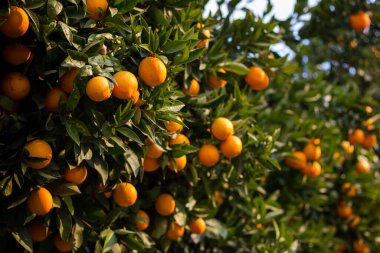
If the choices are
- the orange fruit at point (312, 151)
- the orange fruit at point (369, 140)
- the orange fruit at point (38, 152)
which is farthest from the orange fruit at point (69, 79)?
the orange fruit at point (369, 140)

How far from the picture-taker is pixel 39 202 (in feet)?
5.76

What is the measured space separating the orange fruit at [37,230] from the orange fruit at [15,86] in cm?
52

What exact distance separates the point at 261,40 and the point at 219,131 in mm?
684

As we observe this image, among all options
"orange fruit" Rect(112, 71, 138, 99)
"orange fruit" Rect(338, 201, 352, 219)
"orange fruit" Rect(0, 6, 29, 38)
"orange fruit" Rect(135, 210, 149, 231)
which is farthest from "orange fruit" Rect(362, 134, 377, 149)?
"orange fruit" Rect(0, 6, 29, 38)

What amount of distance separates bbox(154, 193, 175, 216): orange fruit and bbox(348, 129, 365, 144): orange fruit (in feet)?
5.59

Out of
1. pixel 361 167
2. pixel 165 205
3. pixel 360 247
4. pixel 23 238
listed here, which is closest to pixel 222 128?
pixel 165 205

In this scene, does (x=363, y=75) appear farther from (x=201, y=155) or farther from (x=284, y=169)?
(x=201, y=155)

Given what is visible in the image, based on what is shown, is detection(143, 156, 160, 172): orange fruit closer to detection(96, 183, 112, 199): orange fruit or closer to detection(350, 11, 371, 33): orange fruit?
detection(96, 183, 112, 199): orange fruit

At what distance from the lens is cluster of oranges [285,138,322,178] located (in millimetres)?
2904

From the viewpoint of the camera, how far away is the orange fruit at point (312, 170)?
2959 mm

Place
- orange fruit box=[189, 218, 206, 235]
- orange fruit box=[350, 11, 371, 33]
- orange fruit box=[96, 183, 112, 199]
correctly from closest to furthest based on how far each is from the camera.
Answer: orange fruit box=[96, 183, 112, 199]
orange fruit box=[189, 218, 206, 235]
orange fruit box=[350, 11, 371, 33]

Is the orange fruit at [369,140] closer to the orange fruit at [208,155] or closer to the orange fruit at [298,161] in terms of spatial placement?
the orange fruit at [298,161]

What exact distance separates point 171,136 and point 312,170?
49.9 inches

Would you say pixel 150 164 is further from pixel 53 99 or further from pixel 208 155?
pixel 53 99
